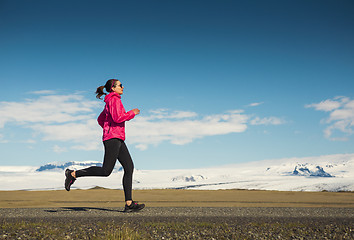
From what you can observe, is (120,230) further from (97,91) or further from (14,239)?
(97,91)

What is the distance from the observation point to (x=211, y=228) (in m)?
4.71

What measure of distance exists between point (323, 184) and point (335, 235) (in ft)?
118

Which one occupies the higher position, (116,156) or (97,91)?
(97,91)

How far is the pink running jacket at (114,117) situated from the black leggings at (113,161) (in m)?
0.12

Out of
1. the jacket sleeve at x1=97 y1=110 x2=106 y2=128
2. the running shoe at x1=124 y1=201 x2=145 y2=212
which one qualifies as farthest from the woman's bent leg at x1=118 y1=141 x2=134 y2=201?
the jacket sleeve at x1=97 y1=110 x2=106 y2=128

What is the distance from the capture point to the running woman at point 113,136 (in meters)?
6.43

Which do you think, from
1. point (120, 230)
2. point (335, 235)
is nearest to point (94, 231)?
point (120, 230)

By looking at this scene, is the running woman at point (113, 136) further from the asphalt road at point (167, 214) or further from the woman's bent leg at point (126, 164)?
the asphalt road at point (167, 214)

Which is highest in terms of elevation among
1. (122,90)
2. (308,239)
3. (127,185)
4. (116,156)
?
(122,90)

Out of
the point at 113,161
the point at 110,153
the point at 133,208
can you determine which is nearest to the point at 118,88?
the point at 110,153

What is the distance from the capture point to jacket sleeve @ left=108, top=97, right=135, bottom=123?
637 centimetres

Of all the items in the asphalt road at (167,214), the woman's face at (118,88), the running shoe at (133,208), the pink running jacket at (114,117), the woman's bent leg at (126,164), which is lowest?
the asphalt road at (167,214)

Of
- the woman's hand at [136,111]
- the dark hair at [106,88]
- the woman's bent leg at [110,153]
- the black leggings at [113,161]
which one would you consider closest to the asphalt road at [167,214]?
the black leggings at [113,161]

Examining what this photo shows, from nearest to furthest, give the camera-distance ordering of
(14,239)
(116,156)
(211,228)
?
1. (14,239)
2. (211,228)
3. (116,156)
